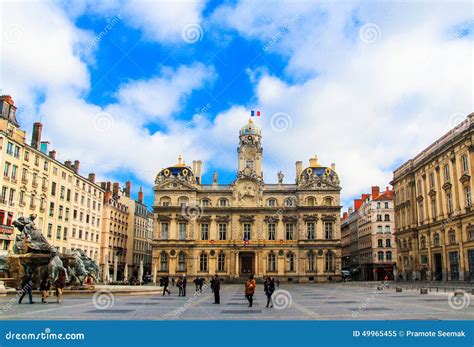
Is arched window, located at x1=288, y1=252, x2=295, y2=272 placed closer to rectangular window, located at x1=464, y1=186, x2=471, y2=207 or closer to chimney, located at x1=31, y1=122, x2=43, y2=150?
rectangular window, located at x1=464, y1=186, x2=471, y2=207

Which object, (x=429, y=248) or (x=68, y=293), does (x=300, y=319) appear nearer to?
(x=68, y=293)

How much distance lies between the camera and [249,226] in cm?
7306

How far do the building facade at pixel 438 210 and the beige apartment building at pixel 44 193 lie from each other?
43.4 meters

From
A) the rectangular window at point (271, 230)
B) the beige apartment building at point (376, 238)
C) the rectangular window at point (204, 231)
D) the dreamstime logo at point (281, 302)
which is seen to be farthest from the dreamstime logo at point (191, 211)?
the dreamstime logo at point (281, 302)

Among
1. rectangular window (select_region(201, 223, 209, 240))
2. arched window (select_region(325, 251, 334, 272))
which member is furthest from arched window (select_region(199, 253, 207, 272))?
arched window (select_region(325, 251, 334, 272))

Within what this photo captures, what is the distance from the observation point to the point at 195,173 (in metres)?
77.3

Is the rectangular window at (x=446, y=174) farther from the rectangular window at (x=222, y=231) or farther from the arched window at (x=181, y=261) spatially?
the arched window at (x=181, y=261)

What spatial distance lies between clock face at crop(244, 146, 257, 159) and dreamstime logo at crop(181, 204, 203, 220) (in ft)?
39.5

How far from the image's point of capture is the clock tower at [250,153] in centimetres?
7419

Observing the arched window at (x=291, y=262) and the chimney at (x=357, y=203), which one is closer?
the arched window at (x=291, y=262)

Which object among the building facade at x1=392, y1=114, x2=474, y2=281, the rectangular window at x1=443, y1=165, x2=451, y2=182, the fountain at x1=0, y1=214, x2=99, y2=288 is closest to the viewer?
the fountain at x1=0, y1=214, x2=99, y2=288

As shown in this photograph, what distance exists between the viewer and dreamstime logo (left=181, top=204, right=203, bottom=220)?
238 ft

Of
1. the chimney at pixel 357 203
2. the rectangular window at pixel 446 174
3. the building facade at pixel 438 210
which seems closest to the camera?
the building facade at pixel 438 210
